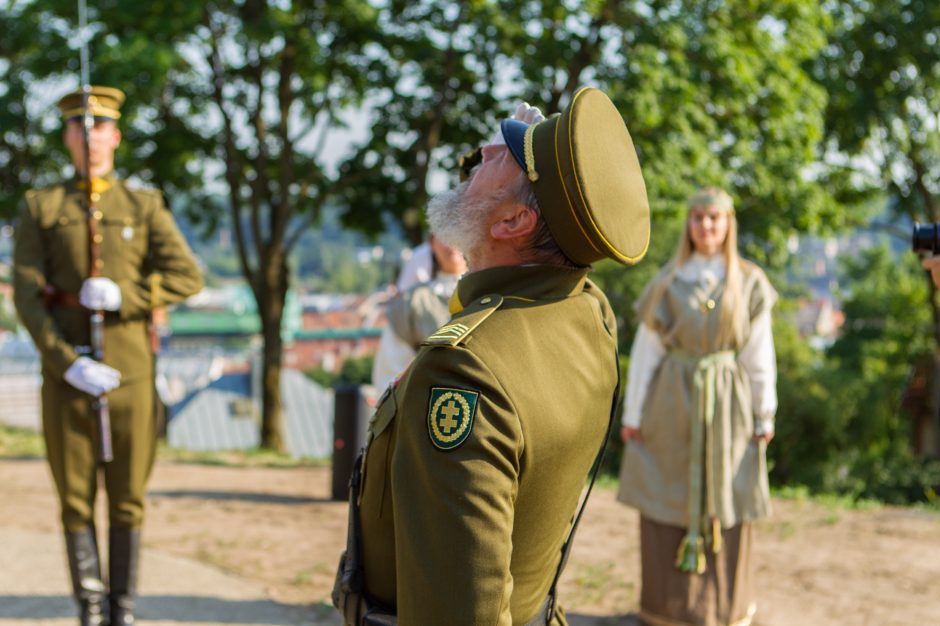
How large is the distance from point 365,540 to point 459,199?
24.5 inches

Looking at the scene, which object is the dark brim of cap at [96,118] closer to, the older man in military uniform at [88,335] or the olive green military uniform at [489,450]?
the older man in military uniform at [88,335]

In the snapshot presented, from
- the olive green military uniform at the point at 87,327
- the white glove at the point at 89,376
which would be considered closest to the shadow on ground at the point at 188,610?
the olive green military uniform at the point at 87,327

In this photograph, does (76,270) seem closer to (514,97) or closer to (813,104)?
(514,97)

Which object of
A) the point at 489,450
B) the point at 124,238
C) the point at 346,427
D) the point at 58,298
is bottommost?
the point at 346,427

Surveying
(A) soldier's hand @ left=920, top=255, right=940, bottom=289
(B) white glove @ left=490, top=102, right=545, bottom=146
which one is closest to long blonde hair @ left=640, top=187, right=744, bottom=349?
(A) soldier's hand @ left=920, top=255, right=940, bottom=289

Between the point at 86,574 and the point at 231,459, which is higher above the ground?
the point at 86,574

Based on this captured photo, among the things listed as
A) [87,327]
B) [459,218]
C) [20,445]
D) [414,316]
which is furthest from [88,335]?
[20,445]

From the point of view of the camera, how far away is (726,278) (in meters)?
4.33

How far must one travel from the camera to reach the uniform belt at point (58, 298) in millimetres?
4117

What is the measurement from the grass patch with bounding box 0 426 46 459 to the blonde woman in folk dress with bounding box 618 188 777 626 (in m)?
6.55

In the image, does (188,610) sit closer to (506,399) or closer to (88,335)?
(88,335)

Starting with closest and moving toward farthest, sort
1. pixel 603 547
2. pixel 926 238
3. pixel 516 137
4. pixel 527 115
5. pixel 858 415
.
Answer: pixel 516 137, pixel 527 115, pixel 926 238, pixel 603 547, pixel 858 415

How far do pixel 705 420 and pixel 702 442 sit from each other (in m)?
0.10

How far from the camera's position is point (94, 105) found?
13.6ft
